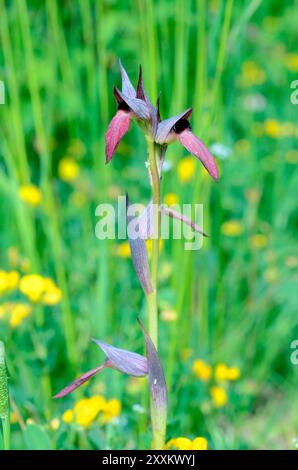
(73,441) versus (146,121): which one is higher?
(146,121)

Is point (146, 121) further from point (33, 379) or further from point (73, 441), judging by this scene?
point (33, 379)

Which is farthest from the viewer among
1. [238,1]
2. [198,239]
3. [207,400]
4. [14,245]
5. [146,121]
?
[14,245]

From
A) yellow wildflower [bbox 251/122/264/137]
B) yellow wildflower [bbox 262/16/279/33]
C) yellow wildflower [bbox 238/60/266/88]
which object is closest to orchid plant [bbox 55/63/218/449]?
yellow wildflower [bbox 251/122/264/137]

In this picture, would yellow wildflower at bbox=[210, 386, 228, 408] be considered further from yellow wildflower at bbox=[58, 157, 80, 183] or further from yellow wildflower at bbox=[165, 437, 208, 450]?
yellow wildflower at bbox=[58, 157, 80, 183]

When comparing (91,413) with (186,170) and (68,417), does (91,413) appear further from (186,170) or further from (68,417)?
(186,170)

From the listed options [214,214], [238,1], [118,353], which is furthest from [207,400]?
[238,1]

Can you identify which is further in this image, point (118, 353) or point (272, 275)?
point (272, 275)

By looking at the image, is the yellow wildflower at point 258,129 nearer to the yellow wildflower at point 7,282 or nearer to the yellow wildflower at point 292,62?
the yellow wildflower at point 292,62

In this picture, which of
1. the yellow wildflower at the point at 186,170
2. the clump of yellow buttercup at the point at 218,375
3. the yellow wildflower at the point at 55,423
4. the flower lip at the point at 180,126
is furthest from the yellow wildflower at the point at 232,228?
the flower lip at the point at 180,126
